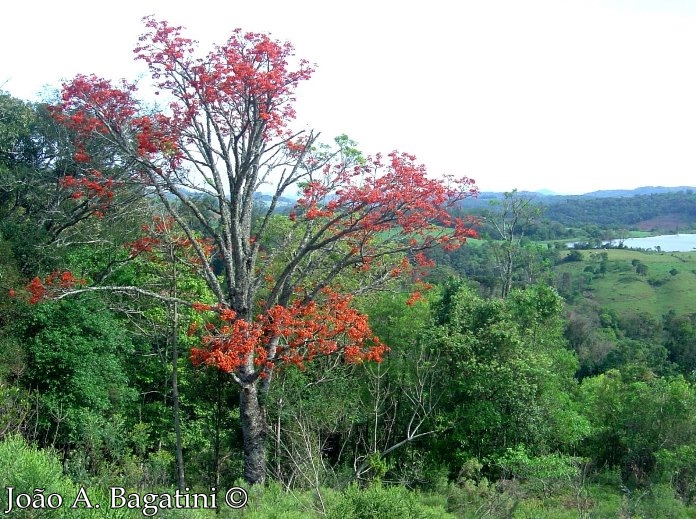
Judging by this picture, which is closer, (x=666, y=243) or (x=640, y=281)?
(x=640, y=281)

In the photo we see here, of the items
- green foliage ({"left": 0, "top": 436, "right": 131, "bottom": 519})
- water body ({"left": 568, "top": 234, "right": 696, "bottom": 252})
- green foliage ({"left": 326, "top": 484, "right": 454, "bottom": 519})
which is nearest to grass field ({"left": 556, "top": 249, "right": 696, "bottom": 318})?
water body ({"left": 568, "top": 234, "right": 696, "bottom": 252})

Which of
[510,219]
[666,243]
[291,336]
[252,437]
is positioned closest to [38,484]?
[252,437]

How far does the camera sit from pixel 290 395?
11.9 m

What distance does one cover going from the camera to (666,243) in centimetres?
8644

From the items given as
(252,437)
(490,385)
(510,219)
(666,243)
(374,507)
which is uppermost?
(510,219)

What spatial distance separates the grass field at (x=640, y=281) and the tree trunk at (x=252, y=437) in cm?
4926

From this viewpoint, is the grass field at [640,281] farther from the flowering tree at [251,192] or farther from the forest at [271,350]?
the flowering tree at [251,192]

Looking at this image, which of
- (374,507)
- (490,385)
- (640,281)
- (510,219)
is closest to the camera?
(374,507)

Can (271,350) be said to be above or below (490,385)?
above

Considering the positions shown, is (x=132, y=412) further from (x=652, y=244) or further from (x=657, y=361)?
(x=652, y=244)

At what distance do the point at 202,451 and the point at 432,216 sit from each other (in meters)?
9.76

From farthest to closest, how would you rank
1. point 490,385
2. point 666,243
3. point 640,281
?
point 666,243
point 640,281
point 490,385

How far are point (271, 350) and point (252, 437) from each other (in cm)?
164

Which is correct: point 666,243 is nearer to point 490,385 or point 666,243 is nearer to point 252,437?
point 490,385
